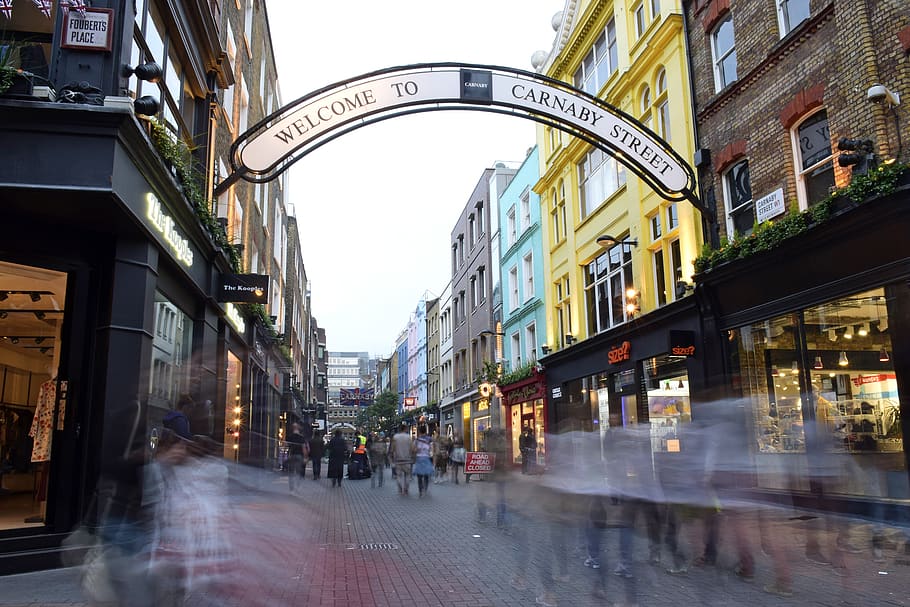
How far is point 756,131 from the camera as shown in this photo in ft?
45.7

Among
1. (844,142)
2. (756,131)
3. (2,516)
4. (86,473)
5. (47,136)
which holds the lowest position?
(2,516)

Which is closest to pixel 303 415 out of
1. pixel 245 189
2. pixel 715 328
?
pixel 245 189

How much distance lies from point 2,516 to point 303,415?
42728 millimetres

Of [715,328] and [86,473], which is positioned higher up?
[715,328]

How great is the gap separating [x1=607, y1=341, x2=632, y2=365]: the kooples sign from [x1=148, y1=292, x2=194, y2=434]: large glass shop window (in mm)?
11360

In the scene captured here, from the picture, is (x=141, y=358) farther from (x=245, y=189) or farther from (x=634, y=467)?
(x=245, y=189)

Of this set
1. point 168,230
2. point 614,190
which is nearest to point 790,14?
point 614,190

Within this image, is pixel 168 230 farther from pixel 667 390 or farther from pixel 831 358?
pixel 667 390

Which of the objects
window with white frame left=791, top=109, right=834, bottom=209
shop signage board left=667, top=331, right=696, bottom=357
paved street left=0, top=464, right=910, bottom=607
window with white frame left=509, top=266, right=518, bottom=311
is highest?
window with white frame left=509, top=266, right=518, bottom=311

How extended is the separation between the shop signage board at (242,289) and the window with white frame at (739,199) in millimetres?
10062

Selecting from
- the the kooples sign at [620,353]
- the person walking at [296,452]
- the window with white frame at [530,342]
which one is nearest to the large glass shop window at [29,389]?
the person walking at [296,452]

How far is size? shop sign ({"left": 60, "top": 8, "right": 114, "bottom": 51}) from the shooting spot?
8.22 meters

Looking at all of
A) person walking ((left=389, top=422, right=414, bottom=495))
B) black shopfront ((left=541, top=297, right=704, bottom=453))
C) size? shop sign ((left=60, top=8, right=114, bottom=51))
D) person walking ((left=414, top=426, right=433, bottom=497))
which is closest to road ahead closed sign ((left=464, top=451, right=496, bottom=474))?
person walking ((left=389, top=422, right=414, bottom=495))

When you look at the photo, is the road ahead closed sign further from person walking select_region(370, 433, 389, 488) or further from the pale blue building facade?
the pale blue building facade
